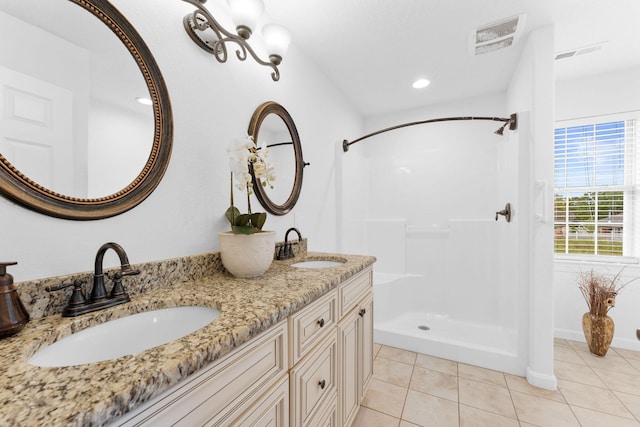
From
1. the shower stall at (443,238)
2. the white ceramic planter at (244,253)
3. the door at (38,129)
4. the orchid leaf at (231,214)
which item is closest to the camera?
the door at (38,129)

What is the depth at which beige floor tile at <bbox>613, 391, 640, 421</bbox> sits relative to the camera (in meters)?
1.52

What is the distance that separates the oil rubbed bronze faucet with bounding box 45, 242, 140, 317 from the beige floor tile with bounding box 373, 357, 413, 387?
1772 millimetres

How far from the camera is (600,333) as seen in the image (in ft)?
6.84

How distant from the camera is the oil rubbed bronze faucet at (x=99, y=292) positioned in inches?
27.0

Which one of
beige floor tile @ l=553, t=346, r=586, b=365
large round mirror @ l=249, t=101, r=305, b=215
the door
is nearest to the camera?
the door

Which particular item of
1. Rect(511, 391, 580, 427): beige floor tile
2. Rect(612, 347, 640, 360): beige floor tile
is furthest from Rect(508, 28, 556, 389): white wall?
Rect(612, 347, 640, 360): beige floor tile

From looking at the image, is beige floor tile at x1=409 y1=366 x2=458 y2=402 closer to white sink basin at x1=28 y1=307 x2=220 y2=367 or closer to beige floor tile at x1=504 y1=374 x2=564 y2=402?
beige floor tile at x1=504 y1=374 x2=564 y2=402

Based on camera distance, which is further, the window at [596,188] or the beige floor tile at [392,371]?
the window at [596,188]

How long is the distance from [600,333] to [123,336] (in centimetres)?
313

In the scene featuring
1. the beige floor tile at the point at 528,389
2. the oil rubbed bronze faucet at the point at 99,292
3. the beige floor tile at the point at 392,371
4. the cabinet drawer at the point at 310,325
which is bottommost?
the beige floor tile at the point at 392,371

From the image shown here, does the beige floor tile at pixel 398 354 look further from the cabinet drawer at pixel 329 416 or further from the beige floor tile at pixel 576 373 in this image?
the cabinet drawer at pixel 329 416

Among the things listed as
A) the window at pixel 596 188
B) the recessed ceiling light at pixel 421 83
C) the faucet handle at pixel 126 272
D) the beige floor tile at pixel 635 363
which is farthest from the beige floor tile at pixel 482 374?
the recessed ceiling light at pixel 421 83

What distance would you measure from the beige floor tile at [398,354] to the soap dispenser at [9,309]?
219 cm

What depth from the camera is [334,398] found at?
3.72 ft
